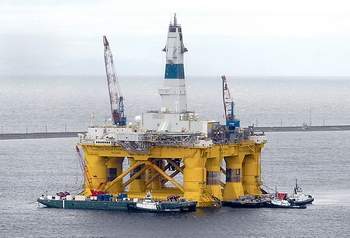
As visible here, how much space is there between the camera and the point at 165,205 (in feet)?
344

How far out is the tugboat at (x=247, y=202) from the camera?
358 ft

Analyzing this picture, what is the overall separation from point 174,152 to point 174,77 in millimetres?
7805

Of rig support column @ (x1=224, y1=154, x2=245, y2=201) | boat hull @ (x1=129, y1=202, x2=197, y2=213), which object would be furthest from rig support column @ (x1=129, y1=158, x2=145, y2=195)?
boat hull @ (x1=129, y1=202, x2=197, y2=213)

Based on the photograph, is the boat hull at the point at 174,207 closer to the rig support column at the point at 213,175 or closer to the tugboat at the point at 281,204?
the rig support column at the point at 213,175

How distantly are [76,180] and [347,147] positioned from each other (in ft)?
191

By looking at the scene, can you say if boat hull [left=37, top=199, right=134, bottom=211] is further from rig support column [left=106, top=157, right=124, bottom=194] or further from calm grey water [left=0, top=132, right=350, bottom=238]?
rig support column [left=106, top=157, right=124, bottom=194]

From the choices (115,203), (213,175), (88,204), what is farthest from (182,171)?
(88,204)

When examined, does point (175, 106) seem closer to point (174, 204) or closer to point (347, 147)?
point (174, 204)

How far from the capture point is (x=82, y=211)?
106 m

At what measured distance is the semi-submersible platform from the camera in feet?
349

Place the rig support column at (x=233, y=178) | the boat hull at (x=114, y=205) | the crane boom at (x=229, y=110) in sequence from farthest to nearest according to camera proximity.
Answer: the crane boom at (x=229, y=110), the rig support column at (x=233, y=178), the boat hull at (x=114, y=205)

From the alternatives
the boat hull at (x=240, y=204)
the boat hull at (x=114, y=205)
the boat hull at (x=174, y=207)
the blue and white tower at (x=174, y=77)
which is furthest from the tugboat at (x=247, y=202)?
the blue and white tower at (x=174, y=77)

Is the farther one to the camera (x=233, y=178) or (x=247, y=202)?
(x=233, y=178)

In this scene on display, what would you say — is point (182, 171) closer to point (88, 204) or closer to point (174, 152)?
point (174, 152)
